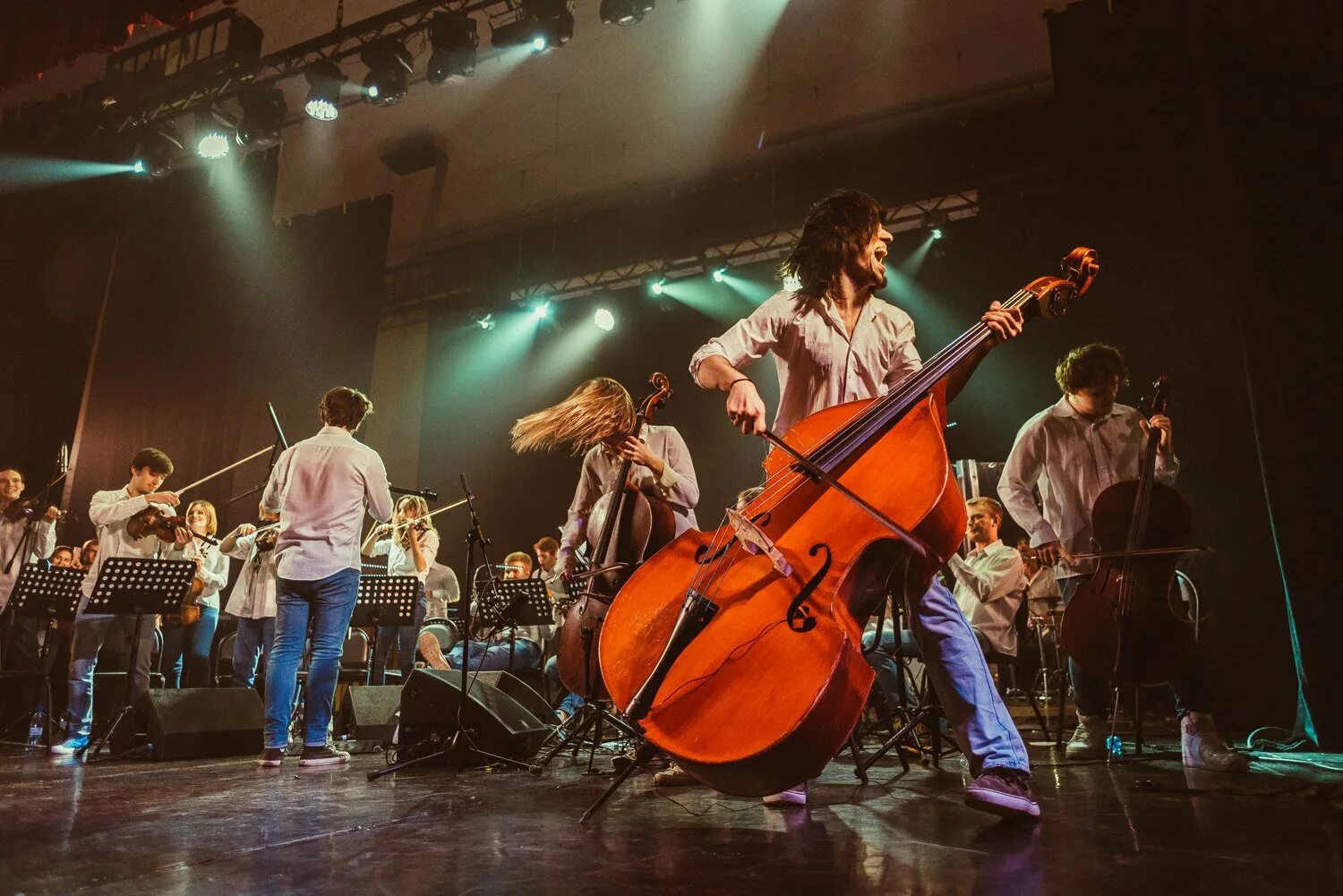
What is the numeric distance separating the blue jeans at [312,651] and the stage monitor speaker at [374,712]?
1.92ft

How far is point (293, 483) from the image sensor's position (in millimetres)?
4504

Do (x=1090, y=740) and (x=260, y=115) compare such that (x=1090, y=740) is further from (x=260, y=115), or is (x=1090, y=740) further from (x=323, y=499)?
(x=260, y=115)

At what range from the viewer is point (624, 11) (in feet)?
26.0

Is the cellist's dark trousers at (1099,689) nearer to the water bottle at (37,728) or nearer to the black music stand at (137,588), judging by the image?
the black music stand at (137,588)

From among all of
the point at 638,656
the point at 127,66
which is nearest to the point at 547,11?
the point at 127,66

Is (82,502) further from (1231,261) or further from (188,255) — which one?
(1231,261)

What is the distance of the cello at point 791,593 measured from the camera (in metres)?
1.69

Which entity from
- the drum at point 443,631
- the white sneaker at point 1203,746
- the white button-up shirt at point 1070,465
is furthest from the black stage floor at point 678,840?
the drum at point 443,631

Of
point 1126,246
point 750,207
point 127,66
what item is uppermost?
point 127,66

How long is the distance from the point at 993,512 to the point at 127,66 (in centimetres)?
1126

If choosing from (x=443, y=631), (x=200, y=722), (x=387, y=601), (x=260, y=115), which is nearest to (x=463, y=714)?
(x=200, y=722)

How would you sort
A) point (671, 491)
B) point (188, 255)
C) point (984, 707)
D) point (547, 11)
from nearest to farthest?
point (984, 707) → point (671, 491) → point (547, 11) → point (188, 255)

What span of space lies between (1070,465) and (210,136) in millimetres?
10490

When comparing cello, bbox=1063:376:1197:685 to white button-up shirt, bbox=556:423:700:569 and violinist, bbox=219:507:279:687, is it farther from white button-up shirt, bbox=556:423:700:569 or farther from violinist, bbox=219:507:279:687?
violinist, bbox=219:507:279:687
